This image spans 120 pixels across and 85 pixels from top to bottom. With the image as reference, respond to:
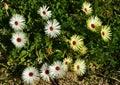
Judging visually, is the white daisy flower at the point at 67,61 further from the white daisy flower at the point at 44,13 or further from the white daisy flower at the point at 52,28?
the white daisy flower at the point at 44,13

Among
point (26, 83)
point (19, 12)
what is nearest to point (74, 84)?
point (26, 83)

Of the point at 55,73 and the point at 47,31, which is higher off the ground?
the point at 47,31

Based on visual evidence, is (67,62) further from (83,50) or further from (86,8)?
(86,8)

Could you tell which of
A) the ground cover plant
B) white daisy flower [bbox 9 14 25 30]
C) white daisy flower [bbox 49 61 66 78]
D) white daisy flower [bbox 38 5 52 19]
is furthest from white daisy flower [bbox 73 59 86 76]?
white daisy flower [bbox 9 14 25 30]

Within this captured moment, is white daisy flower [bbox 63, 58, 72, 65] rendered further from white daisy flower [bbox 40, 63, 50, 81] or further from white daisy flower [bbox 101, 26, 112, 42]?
white daisy flower [bbox 101, 26, 112, 42]

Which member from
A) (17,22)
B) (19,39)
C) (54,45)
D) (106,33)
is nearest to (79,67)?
(54,45)

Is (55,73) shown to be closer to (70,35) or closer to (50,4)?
Answer: (70,35)

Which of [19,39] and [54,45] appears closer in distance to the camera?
[19,39]

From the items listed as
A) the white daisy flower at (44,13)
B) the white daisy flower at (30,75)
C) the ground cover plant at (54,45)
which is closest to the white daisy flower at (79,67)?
the ground cover plant at (54,45)
